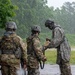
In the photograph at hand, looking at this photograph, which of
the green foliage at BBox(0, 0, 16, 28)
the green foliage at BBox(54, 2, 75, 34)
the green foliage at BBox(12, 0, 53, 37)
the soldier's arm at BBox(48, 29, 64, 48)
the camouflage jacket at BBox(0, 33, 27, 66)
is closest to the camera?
the camouflage jacket at BBox(0, 33, 27, 66)

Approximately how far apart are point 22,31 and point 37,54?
242 ft

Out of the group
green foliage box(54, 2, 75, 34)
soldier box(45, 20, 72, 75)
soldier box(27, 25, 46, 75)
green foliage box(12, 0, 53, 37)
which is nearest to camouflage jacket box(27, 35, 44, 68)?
soldier box(27, 25, 46, 75)

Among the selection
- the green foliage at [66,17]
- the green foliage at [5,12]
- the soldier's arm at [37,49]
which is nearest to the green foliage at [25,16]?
the green foliage at [66,17]

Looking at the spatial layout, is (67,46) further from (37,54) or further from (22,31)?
(22,31)

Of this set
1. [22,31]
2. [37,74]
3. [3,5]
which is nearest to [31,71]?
[37,74]

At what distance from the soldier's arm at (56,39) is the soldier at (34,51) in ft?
1.22

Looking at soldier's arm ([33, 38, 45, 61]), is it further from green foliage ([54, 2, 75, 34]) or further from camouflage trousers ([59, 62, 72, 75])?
green foliage ([54, 2, 75, 34])

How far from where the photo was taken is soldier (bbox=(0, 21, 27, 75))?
8470mm

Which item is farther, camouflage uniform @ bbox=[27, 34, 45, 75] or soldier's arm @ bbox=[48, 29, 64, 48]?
soldier's arm @ bbox=[48, 29, 64, 48]

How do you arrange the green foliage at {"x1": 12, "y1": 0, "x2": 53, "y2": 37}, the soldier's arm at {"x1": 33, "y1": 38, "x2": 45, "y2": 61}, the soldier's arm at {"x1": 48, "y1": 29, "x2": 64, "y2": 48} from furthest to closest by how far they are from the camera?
the green foliage at {"x1": 12, "y1": 0, "x2": 53, "y2": 37} < the soldier's arm at {"x1": 48, "y1": 29, "x2": 64, "y2": 48} < the soldier's arm at {"x1": 33, "y1": 38, "x2": 45, "y2": 61}

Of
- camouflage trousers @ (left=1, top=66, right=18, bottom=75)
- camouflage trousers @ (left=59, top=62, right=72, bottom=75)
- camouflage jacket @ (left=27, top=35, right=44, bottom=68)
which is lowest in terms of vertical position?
camouflage trousers @ (left=59, top=62, right=72, bottom=75)

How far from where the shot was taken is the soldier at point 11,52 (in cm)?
847

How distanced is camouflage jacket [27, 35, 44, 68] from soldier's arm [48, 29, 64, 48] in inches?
14.6

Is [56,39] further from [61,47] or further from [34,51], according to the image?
[34,51]
